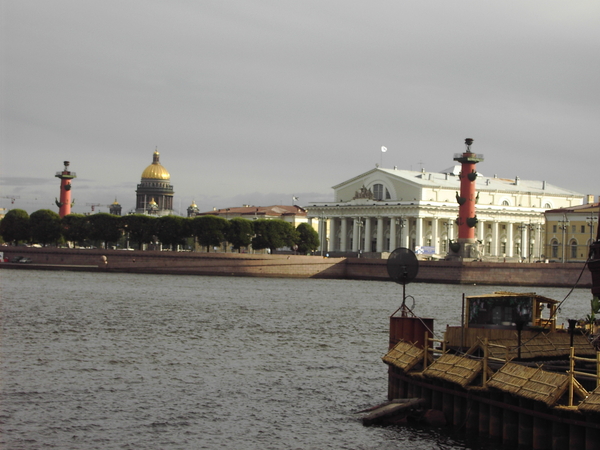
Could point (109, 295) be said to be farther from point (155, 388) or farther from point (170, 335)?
point (155, 388)

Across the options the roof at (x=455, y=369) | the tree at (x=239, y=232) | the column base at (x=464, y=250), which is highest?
the tree at (x=239, y=232)

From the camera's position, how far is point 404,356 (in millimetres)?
16484

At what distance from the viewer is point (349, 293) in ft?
177

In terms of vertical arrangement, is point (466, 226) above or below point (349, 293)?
above

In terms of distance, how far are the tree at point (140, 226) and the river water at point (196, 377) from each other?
1720 inches

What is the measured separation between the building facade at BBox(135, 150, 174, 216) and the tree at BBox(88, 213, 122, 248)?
49665 millimetres

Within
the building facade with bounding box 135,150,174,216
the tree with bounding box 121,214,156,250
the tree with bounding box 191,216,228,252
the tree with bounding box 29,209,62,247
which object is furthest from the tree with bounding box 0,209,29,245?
the building facade with bounding box 135,150,174,216

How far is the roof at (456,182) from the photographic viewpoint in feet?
295

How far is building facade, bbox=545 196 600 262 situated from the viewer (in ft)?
266

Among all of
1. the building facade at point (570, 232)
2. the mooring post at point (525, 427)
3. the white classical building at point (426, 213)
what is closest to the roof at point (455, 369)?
the mooring post at point (525, 427)

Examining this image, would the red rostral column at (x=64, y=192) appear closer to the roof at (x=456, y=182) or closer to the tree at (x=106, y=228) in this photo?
the tree at (x=106, y=228)

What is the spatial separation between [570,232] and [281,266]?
26.6m

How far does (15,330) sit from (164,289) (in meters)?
25.2

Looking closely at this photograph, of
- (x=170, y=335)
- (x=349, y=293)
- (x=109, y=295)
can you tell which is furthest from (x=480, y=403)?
(x=349, y=293)
